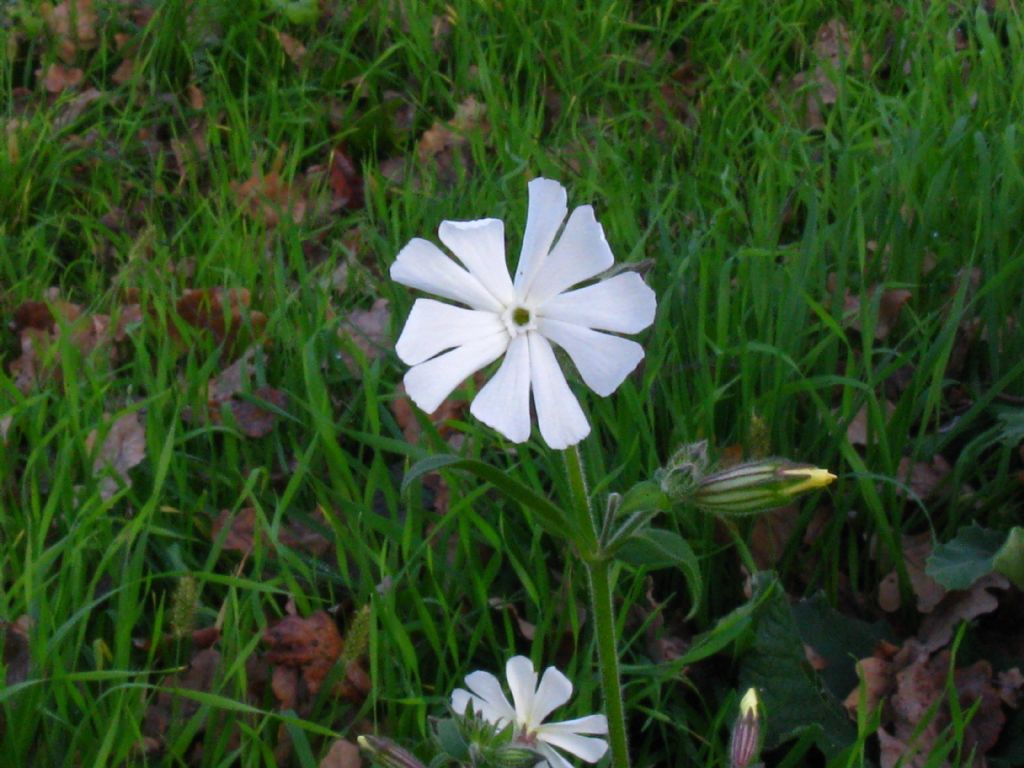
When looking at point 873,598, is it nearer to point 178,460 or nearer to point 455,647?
point 455,647

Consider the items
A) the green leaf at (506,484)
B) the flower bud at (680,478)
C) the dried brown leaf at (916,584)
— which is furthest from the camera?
the dried brown leaf at (916,584)

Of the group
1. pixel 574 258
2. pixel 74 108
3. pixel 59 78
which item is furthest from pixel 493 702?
pixel 59 78

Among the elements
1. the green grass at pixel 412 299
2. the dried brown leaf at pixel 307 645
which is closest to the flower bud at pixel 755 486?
the green grass at pixel 412 299

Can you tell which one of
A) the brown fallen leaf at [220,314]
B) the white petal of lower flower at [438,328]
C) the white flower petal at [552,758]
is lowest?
the white flower petal at [552,758]

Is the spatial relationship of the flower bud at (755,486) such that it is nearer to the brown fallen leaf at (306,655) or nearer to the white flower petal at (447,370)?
the white flower petal at (447,370)

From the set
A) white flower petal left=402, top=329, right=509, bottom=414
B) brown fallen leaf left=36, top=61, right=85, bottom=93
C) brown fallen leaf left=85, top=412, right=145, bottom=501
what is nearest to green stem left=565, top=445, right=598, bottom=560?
white flower petal left=402, top=329, right=509, bottom=414

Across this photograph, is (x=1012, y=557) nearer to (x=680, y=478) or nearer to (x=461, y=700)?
(x=680, y=478)
